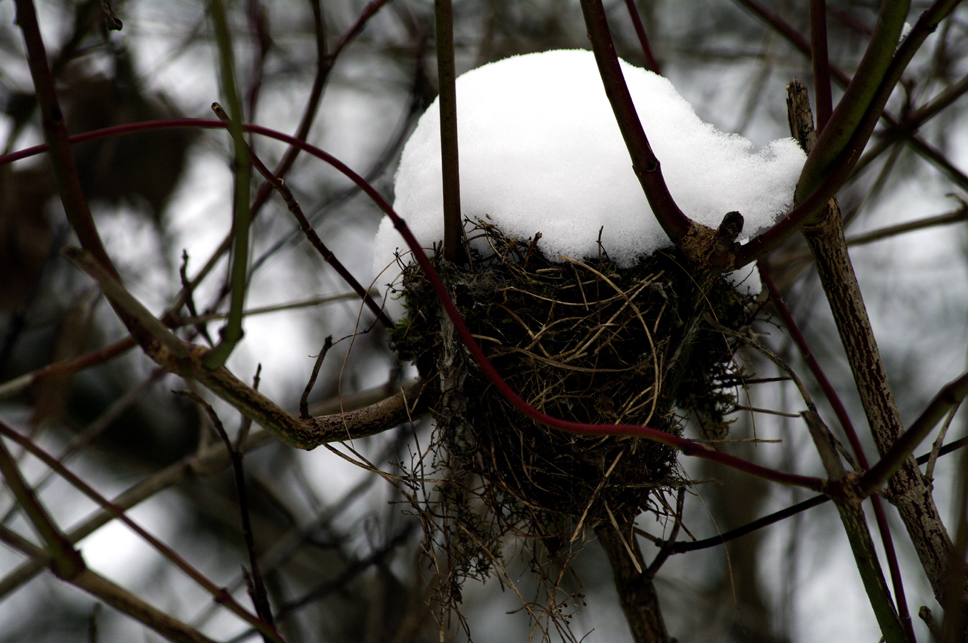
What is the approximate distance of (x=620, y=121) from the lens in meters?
0.91

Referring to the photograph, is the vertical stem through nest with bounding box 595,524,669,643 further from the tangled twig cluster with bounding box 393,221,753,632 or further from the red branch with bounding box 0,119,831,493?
the red branch with bounding box 0,119,831,493

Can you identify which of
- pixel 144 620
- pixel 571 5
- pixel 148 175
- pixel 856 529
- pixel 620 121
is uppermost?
pixel 571 5

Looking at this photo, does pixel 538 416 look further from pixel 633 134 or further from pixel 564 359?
pixel 633 134

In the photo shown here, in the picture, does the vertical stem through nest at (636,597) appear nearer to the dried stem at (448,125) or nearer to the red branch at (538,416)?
the red branch at (538,416)

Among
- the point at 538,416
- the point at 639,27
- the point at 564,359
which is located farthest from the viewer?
the point at 639,27

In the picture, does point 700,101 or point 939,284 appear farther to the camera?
point 939,284

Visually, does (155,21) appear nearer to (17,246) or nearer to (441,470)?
(17,246)

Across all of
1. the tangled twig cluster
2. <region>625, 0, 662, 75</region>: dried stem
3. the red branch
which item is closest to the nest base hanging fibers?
the tangled twig cluster

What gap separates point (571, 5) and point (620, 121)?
332 cm

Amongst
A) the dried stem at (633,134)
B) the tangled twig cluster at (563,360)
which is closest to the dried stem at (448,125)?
the tangled twig cluster at (563,360)

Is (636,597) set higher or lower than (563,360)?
lower

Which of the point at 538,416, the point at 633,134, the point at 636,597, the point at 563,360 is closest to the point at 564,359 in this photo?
the point at 563,360

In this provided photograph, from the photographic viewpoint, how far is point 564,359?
112 cm

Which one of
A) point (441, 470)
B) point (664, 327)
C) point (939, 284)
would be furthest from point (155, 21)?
point (939, 284)
